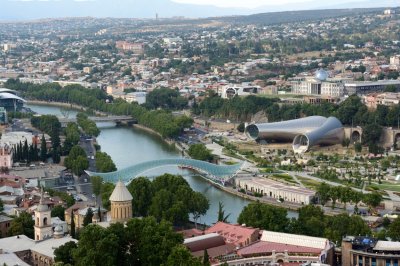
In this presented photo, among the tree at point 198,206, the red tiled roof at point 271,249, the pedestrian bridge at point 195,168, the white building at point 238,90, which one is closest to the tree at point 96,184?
the pedestrian bridge at point 195,168

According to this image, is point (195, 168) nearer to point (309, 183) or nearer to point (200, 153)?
point (200, 153)

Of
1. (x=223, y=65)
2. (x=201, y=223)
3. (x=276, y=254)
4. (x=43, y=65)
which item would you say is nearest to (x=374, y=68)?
(x=223, y=65)

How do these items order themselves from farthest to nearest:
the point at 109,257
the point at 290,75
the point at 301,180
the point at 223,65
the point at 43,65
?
the point at 43,65 < the point at 223,65 < the point at 290,75 < the point at 301,180 < the point at 109,257

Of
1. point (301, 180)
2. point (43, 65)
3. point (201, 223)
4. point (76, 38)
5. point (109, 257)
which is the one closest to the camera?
point (109, 257)

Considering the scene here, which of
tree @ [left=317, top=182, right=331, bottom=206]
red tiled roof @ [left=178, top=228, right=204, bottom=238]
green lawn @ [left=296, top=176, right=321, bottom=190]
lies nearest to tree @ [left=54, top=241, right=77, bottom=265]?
red tiled roof @ [left=178, top=228, right=204, bottom=238]

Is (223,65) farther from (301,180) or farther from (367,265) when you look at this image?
(367,265)

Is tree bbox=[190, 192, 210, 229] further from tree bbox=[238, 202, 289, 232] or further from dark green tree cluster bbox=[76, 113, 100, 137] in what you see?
dark green tree cluster bbox=[76, 113, 100, 137]
